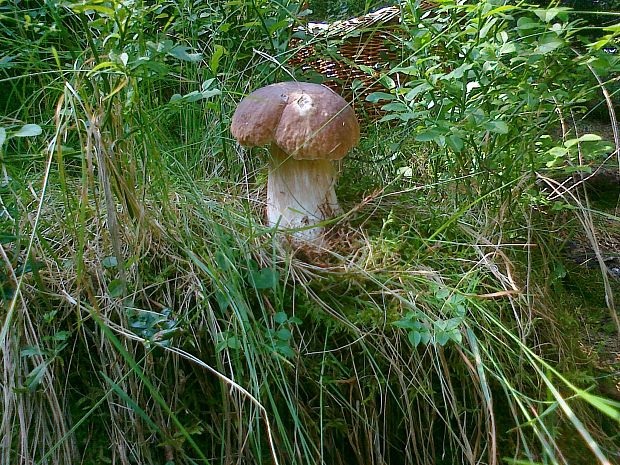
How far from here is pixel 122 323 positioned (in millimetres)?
996

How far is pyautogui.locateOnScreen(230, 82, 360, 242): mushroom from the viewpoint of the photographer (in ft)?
4.22

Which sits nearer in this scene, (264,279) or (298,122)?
(264,279)

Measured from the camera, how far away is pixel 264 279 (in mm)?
1084

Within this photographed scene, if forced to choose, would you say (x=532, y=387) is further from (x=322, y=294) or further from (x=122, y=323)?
(x=122, y=323)

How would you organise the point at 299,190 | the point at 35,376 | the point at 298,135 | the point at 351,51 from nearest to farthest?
the point at 35,376, the point at 298,135, the point at 299,190, the point at 351,51

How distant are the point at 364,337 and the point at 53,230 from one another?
77 cm

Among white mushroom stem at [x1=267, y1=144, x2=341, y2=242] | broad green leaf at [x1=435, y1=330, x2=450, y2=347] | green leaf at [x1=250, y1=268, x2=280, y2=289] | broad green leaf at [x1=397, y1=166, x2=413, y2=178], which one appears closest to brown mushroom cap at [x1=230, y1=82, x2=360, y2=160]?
white mushroom stem at [x1=267, y1=144, x2=341, y2=242]

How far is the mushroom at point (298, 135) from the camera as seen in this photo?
129cm

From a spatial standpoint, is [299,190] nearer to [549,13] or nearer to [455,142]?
[455,142]

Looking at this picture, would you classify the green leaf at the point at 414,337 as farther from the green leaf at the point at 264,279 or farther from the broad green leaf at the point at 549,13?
the broad green leaf at the point at 549,13

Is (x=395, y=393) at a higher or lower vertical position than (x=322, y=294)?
lower

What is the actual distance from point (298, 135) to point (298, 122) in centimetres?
3

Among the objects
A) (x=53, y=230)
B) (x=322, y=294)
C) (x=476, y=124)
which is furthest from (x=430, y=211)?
(x=53, y=230)

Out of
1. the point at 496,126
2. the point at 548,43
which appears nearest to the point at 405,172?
the point at 496,126
